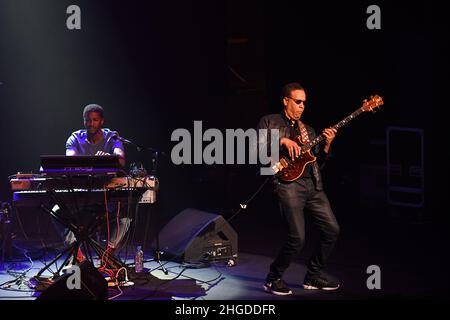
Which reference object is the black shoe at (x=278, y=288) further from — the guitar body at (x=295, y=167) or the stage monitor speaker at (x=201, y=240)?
the stage monitor speaker at (x=201, y=240)

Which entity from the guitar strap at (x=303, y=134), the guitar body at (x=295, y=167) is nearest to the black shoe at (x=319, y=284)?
the guitar body at (x=295, y=167)

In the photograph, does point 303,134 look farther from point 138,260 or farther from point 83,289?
point 83,289

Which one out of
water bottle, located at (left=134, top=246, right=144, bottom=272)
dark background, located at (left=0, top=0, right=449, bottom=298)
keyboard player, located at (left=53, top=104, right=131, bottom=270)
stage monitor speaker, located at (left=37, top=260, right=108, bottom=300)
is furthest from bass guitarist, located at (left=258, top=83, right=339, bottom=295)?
keyboard player, located at (left=53, top=104, right=131, bottom=270)

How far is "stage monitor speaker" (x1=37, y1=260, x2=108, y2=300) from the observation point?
13.6ft

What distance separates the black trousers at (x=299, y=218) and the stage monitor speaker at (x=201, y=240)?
134 centimetres

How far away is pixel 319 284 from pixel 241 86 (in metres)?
6.06

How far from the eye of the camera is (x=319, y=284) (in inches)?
217

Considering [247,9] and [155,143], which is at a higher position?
[247,9]

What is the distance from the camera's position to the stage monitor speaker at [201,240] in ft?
21.7

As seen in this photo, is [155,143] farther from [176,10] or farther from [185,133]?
[176,10]

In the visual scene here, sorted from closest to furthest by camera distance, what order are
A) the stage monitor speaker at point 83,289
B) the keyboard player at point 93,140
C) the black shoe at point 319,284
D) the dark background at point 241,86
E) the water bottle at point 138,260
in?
the stage monitor speaker at point 83,289, the black shoe at point 319,284, the water bottle at point 138,260, the keyboard player at point 93,140, the dark background at point 241,86

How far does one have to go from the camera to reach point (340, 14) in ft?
34.1
